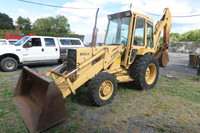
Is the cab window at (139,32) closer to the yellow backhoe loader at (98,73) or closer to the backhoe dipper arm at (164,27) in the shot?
the yellow backhoe loader at (98,73)

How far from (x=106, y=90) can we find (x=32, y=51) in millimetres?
6153

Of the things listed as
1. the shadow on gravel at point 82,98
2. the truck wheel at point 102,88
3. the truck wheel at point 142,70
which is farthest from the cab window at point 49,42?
the truck wheel at point 102,88

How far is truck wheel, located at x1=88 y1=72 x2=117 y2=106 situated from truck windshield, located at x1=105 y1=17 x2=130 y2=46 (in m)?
1.57

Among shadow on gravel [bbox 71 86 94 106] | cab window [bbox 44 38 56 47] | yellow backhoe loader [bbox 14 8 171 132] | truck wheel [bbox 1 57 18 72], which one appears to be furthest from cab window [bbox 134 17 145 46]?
truck wheel [bbox 1 57 18 72]

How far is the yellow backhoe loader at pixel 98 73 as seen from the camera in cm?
257

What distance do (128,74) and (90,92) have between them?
194cm

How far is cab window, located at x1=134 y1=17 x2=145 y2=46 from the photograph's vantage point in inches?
176

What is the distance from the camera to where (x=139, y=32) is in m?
4.62

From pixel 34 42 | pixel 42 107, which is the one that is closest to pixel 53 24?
pixel 34 42

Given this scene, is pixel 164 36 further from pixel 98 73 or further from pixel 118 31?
pixel 98 73

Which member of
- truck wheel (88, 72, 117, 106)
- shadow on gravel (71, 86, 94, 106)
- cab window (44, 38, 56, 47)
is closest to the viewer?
truck wheel (88, 72, 117, 106)

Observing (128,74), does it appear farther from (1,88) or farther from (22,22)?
(22,22)

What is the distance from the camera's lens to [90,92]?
3229mm

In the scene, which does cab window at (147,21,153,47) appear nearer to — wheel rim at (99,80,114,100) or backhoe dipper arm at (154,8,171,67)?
backhoe dipper arm at (154,8,171,67)
